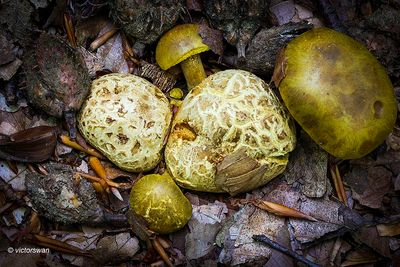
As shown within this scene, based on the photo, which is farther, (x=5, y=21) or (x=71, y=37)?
(x=71, y=37)

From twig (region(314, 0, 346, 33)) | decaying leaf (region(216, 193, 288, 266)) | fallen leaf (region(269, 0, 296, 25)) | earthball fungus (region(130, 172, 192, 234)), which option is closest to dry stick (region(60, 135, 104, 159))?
earthball fungus (region(130, 172, 192, 234))

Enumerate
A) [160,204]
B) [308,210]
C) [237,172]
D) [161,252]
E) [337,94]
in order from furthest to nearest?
[308,210] < [161,252] < [237,172] < [160,204] < [337,94]

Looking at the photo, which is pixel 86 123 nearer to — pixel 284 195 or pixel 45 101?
pixel 45 101

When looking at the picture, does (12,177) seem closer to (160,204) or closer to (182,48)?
(160,204)

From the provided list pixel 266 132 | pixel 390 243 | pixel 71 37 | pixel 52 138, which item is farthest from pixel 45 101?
pixel 390 243

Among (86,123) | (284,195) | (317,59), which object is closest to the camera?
(317,59)

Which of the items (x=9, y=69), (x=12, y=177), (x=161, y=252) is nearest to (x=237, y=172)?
(x=161, y=252)

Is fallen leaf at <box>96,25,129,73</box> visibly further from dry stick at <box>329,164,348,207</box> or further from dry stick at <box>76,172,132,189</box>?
dry stick at <box>329,164,348,207</box>
